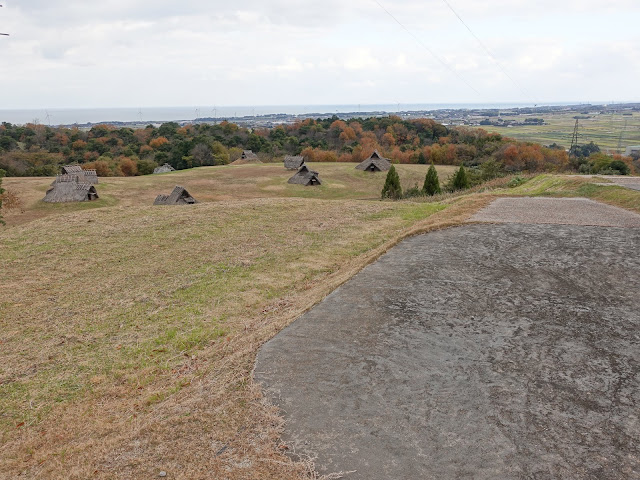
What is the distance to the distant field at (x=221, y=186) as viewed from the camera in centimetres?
3769

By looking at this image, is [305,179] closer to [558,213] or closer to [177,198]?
[177,198]

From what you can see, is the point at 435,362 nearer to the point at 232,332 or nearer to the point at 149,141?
the point at 232,332

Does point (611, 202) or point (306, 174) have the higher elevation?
point (611, 202)

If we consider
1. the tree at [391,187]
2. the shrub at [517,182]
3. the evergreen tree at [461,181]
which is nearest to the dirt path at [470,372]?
the shrub at [517,182]

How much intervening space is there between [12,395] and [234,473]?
4614 mm

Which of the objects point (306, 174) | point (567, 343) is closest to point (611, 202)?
point (567, 343)

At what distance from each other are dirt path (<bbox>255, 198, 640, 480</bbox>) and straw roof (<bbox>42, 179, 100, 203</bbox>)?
113 ft

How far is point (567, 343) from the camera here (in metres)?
6.65

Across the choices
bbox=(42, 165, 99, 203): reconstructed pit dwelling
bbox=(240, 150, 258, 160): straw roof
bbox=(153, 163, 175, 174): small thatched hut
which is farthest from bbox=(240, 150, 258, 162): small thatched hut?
bbox=(42, 165, 99, 203): reconstructed pit dwelling

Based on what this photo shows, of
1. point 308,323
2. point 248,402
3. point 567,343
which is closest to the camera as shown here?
point 248,402

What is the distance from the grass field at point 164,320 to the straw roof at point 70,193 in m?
18.6

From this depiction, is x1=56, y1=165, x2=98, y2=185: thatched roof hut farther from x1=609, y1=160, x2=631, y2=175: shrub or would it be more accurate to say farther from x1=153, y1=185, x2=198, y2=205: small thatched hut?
x1=609, y1=160, x2=631, y2=175: shrub

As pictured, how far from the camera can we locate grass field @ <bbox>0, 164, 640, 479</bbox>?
4.91 m

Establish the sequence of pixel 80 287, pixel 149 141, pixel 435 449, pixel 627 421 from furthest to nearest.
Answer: pixel 149 141
pixel 80 287
pixel 627 421
pixel 435 449
